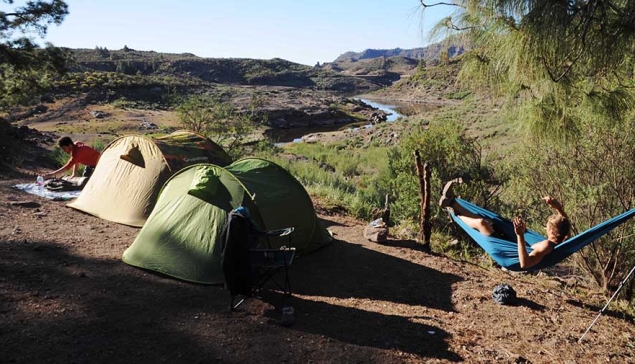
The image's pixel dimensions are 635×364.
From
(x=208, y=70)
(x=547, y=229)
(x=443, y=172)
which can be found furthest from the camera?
(x=208, y=70)

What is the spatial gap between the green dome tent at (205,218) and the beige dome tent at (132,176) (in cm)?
141

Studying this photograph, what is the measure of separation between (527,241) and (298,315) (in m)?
3.07

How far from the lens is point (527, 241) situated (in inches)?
220

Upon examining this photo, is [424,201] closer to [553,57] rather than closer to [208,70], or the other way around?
[553,57]

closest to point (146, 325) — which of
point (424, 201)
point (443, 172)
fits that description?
point (424, 201)

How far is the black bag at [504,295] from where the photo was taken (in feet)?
18.4

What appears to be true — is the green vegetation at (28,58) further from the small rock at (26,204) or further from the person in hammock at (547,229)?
the person in hammock at (547,229)

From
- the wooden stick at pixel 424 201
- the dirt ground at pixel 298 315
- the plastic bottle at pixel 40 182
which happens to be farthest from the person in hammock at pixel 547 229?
the plastic bottle at pixel 40 182

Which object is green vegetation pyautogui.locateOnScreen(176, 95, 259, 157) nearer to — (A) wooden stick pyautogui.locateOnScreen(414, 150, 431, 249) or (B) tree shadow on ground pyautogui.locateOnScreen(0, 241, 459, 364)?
(A) wooden stick pyautogui.locateOnScreen(414, 150, 431, 249)

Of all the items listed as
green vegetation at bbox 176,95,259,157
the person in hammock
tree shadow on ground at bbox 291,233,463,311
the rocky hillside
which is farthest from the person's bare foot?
the rocky hillside

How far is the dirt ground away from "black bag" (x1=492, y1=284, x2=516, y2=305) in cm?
10

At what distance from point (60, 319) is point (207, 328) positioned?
1.45m

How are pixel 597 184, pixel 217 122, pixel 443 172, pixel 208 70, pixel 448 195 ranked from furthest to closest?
pixel 208 70 → pixel 217 122 → pixel 443 172 → pixel 597 184 → pixel 448 195

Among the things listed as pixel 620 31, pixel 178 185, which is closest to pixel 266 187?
pixel 178 185
